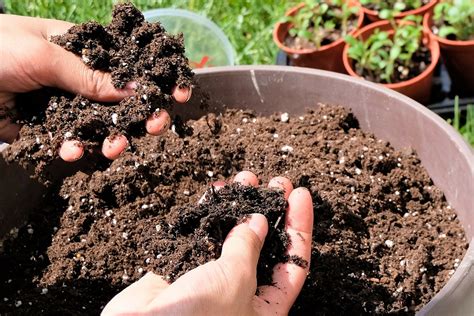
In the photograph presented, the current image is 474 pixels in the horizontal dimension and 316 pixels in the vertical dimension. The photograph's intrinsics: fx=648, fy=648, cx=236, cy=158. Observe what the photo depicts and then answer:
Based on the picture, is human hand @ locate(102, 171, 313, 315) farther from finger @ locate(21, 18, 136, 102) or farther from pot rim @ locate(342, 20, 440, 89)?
pot rim @ locate(342, 20, 440, 89)

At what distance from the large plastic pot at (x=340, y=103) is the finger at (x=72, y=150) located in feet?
1.36

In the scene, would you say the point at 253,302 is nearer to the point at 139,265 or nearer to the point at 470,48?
the point at 139,265

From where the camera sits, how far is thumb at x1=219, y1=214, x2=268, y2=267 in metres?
1.38

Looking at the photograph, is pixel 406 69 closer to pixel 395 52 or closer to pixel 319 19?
pixel 395 52

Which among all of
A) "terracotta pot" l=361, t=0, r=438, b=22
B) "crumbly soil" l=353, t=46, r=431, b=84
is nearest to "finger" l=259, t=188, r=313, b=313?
"crumbly soil" l=353, t=46, r=431, b=84

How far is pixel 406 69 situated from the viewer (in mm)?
2508

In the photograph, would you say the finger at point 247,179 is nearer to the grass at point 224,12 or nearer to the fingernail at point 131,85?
the fingernail at point 131,85

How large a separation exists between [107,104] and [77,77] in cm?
11

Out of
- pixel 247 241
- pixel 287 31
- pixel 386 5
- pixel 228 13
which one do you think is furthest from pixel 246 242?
pixel 228 13

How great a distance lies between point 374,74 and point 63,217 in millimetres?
1323

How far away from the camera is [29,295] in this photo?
73.6 inches

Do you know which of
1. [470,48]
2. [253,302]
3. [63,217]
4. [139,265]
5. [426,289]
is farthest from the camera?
[470,48]

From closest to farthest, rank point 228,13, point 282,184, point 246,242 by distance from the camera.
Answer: point 246,242 < point 282,184 < point 228,13

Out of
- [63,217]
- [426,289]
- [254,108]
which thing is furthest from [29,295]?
[426,289]
